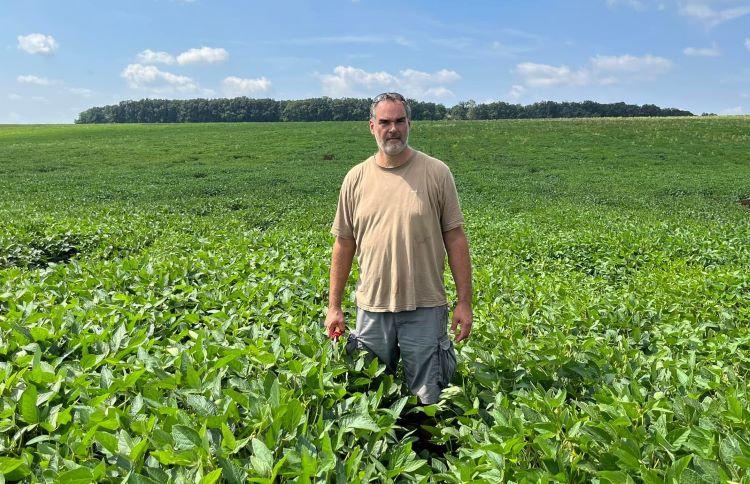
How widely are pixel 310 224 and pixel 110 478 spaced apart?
1460cm

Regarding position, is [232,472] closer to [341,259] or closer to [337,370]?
[337,370]

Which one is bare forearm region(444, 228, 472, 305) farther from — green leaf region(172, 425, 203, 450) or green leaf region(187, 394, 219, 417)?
green leaf region(172, 425, 203, 450)

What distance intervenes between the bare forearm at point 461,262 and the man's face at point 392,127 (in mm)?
739

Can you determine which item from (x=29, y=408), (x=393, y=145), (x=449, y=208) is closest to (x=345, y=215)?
(x=393, y=145)

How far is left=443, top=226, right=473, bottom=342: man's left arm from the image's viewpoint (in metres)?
3.51

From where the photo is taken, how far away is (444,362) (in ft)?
11.5

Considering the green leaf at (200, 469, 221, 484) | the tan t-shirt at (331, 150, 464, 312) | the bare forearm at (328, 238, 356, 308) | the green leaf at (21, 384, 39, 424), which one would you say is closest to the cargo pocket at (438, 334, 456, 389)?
the tan t-shirt at (331, 150, 464, 312)

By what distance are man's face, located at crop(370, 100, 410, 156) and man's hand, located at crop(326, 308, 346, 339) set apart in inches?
48.7

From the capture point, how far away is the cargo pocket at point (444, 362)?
3482 millimetres

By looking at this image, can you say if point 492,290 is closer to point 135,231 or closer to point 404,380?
point 404,380

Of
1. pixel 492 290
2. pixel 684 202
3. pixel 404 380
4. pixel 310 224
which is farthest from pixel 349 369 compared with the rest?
pixel 684 202

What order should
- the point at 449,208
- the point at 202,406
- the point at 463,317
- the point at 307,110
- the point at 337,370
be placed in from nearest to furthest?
1. the point at 202,406
2. the point at 337,370
3. the point at 449,208
4. the point at 463,317
5. the point at 307,110

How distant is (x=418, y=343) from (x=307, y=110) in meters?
114

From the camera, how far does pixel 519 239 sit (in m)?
11.2
